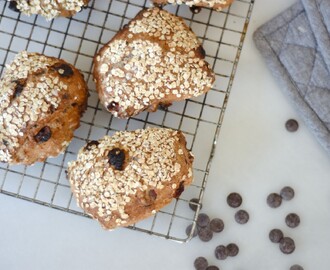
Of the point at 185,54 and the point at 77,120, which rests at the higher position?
the point at 185,54

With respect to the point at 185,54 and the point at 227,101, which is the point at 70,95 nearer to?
the point at 185,54

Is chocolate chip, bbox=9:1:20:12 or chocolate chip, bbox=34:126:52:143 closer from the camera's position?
chocolate chip, bbox=34:126:52:143

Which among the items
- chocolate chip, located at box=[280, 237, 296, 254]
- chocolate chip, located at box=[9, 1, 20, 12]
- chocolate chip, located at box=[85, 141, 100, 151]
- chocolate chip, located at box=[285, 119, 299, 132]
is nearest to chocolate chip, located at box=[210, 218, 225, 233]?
chocolate chip, located at box=[280, 237, 296, 254]

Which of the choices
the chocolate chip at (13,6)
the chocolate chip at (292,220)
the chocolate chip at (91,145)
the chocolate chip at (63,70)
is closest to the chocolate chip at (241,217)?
the chocolate chip at (292,220)

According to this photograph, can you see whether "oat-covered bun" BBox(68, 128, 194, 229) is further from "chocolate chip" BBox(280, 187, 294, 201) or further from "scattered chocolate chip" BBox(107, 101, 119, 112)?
"chocolate chip" BBox(280, 187, 294, 201)

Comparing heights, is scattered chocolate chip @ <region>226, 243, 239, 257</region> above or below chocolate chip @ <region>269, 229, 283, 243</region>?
below

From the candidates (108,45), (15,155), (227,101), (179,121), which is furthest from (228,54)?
(15,155)
